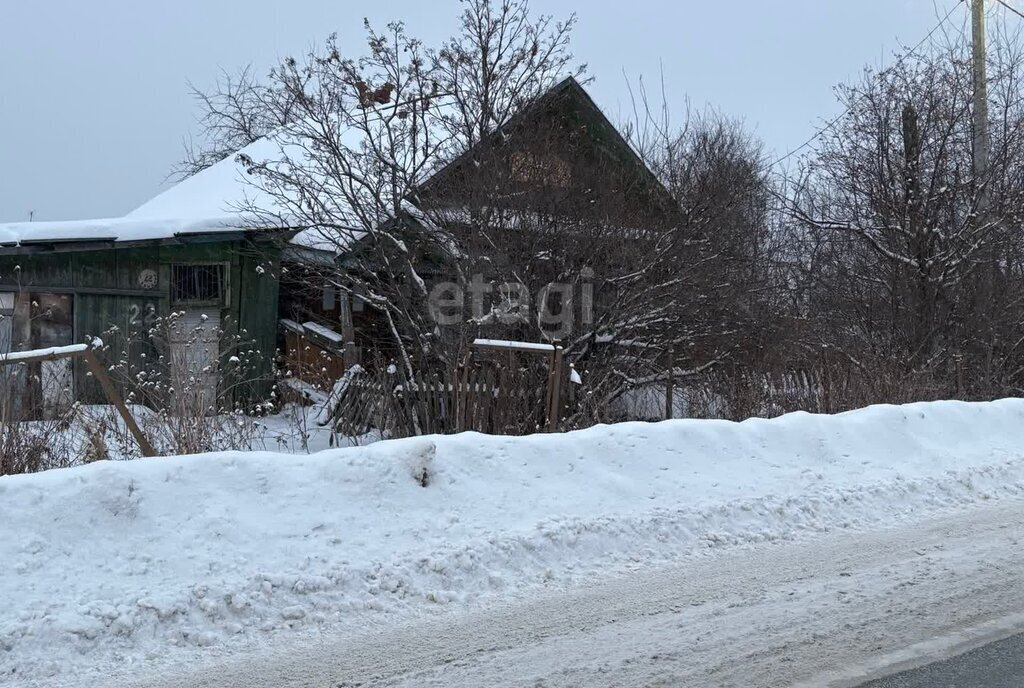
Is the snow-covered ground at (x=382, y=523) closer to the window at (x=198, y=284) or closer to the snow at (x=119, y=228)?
the snow at (x=119, y=228)

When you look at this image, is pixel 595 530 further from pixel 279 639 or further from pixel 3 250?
pixel 3 250

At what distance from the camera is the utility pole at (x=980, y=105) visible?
1224 cm

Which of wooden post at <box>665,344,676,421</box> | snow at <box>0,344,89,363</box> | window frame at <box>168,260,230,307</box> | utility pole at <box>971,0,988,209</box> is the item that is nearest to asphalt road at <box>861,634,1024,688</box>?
snow at <box>0,344,89,363</box>

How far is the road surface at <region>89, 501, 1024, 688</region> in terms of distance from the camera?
12.2ft

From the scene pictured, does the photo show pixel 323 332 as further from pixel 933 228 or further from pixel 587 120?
pixel 933 228

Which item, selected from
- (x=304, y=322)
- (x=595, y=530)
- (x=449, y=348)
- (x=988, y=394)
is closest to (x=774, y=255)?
(x=988, y=394)

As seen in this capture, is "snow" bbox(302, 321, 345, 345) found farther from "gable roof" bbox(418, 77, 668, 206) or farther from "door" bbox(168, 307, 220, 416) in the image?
"door" bbox(168, 307, 220, 416)

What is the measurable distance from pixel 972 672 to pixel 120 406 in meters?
5.63

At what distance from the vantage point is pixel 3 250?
12.9 metres

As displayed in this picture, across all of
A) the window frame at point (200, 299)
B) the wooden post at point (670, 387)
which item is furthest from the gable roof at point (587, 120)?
the window frame at point (200, 299)

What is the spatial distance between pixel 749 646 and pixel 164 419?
4.55 m

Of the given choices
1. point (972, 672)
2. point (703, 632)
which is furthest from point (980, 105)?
point (703, 632)

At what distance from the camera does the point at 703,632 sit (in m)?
4.18

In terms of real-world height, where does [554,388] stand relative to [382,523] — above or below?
above
